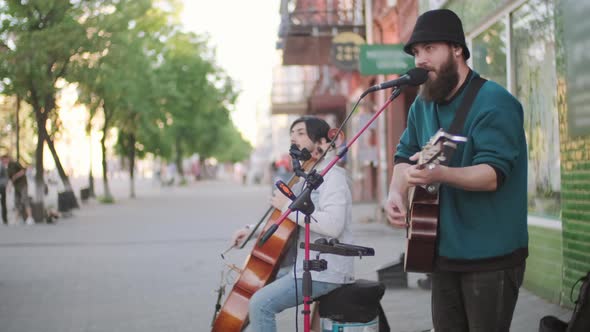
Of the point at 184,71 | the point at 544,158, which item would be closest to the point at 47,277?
the point at 544,158

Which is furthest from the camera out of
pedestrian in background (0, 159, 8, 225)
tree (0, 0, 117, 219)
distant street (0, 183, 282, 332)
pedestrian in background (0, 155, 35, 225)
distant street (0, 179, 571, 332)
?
pedestrian in background (0, 159, 8, 225)

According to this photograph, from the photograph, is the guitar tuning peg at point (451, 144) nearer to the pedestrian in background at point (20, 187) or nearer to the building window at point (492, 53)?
the building window at point (492, 53)

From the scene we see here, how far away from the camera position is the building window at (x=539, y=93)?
755cm

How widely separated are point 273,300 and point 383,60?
9225 millimetres

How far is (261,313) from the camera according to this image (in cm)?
426

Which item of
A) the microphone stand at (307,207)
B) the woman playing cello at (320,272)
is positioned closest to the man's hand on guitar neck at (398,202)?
the microphone stand at (307,207)

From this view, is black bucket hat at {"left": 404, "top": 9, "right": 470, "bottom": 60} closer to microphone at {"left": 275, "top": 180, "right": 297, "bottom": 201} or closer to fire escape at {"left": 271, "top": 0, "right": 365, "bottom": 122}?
microphone at {"left": 275, "top": 180, "right": 297, "bottom": 201}

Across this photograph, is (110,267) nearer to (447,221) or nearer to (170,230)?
(170,230)

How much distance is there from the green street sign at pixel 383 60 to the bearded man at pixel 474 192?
10.1m

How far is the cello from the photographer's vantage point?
449 centimetres

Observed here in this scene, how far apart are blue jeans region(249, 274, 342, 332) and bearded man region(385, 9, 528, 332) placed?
1.41m

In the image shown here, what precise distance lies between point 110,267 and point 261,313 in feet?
22.2

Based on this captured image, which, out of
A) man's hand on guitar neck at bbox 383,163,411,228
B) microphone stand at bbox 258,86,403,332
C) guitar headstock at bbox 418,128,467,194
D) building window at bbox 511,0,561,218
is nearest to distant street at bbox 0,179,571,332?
building window at bbox 511,0,561,218

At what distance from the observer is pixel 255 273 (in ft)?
14.9
